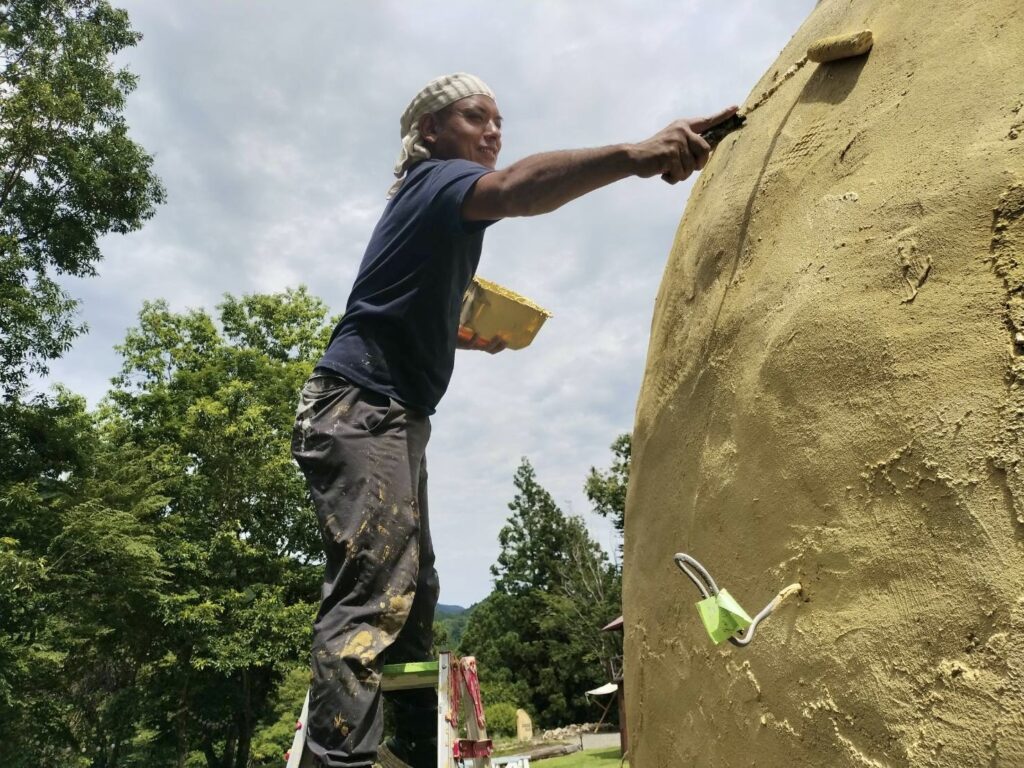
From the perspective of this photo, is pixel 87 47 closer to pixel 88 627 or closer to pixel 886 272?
pixel 88 627

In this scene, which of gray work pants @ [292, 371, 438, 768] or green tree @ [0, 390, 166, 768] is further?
green tree @ [0, 390, 166, 768]

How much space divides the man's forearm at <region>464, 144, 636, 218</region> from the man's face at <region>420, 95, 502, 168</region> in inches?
28.0

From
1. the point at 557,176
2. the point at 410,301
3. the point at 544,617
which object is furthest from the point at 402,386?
the point at 544,617

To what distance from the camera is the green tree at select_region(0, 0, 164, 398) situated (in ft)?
45.0

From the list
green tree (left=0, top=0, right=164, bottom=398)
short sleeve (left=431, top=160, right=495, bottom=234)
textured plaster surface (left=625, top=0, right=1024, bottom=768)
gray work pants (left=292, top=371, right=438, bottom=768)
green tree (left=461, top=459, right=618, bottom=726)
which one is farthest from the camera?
green tree (left=461, top=459, right=618, bottom=726)

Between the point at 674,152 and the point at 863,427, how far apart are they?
925 mm

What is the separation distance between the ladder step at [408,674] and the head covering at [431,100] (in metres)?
1.59

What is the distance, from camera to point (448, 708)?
7.68 feet

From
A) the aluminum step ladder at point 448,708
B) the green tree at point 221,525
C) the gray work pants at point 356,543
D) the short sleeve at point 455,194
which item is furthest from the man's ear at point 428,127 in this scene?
the green tree at point 221,525

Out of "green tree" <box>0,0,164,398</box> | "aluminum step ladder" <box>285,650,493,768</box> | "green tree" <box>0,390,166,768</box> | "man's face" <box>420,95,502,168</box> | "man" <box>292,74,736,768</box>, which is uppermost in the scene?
"green tree" <box>0,0,164,398</box>

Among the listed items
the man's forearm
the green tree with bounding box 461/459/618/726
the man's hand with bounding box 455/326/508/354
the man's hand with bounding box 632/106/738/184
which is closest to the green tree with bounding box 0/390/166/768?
the man's hand with bounding box 455/326/508/354

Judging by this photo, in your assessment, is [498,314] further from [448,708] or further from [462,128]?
[448,708]

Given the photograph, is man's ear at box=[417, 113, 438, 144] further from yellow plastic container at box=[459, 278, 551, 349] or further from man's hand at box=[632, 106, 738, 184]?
man's hand at box=[632, 106, 738, 184]

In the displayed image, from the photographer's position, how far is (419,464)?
2455mm
